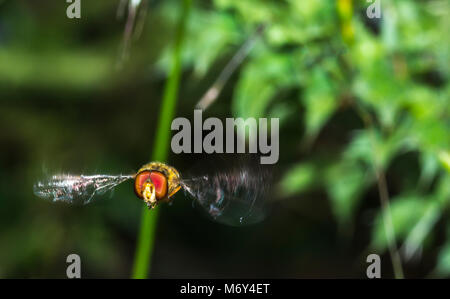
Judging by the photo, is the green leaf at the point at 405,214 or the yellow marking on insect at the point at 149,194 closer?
the yellow marking on insect at the point at 149,194

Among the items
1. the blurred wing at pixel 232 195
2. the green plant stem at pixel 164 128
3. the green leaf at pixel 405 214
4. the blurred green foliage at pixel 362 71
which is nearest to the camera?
the blurred wing at pixel 232 195

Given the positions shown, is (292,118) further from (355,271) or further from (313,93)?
(355,271)

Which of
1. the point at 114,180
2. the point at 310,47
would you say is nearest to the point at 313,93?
the point at 310,47

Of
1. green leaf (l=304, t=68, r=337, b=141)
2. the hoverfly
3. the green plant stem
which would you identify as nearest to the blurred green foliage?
green leaf (l=304, t=68, r=337, b=141)

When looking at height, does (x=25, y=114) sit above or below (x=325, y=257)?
above

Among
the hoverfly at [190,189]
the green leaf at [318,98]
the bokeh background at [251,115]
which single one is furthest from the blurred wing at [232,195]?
the green leaf at [318,98]

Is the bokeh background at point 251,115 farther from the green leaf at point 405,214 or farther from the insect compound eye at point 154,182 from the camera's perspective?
the insect compound eye at point 154,182

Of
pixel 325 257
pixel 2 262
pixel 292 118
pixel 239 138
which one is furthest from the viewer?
pixel 325 257

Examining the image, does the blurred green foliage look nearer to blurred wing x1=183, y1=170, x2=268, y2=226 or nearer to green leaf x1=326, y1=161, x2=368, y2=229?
green leaf x1=326, y1=161, x2=368, y2=229
